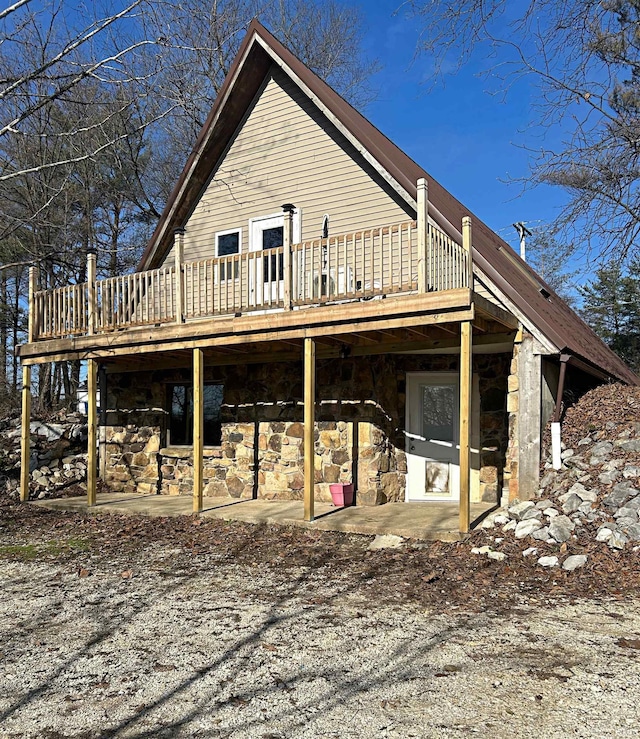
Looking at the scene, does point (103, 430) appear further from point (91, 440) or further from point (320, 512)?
point (320, 512)

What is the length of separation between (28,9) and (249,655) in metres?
8.60

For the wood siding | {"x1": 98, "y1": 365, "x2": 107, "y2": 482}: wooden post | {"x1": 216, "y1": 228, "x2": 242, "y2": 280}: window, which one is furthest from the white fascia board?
{"x1": 98, "y1": 365, "x2": 107, "y2": 482}: wooden post

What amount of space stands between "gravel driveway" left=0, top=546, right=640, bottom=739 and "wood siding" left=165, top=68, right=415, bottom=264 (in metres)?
6.51

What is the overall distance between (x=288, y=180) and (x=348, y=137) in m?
1.62

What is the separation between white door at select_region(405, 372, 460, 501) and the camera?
9.88 m

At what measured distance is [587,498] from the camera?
7.04 meters

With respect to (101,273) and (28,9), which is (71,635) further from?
(101,273)

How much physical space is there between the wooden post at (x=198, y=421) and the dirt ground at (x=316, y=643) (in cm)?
186

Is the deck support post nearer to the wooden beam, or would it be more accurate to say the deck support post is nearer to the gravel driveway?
the wooden beam

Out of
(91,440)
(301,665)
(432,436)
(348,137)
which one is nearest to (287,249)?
(348,137)

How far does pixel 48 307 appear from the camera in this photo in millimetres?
10859

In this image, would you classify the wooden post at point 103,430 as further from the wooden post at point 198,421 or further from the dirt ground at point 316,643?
the dirt ground at point 316,643

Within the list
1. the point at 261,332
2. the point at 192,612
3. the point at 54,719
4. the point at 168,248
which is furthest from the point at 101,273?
the point at 54,719

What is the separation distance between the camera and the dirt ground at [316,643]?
3246 mm
